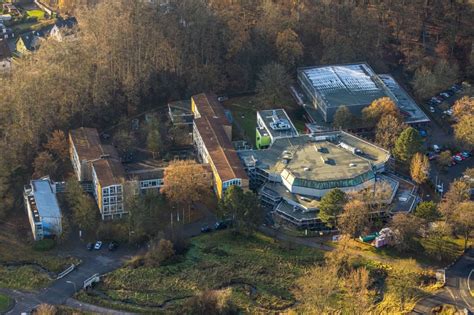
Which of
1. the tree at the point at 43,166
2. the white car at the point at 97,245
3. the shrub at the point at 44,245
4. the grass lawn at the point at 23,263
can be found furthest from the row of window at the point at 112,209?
the tree at the point at 43,166

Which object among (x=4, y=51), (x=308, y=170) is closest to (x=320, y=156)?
(x=308, y=170)

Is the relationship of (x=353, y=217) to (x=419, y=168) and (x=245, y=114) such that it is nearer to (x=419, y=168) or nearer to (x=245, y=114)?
(x=419, y=168)

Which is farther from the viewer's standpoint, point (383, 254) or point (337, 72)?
point (337, 72)

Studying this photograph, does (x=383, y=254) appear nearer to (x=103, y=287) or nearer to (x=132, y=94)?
(x=103, y=287)

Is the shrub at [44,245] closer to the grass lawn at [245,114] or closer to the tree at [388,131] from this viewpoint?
the grass lawn at [245,114]

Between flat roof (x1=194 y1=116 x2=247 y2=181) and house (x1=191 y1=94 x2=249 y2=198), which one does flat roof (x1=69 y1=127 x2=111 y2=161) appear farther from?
flat roof (x1=194 y1=116 x2=247 y2=181)

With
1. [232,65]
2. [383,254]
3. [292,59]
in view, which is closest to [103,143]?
[232,65]
